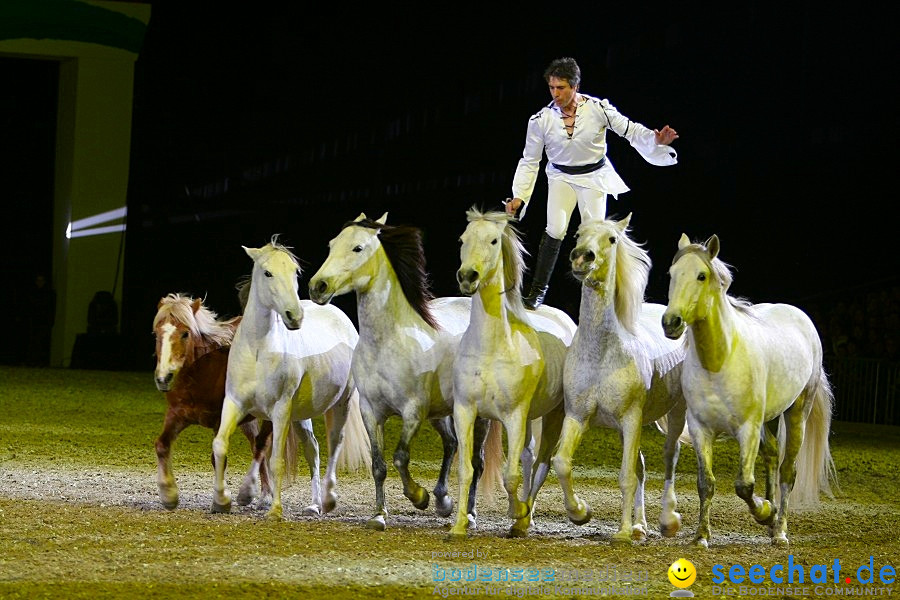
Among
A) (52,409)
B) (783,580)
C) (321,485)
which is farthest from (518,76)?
(783,580)

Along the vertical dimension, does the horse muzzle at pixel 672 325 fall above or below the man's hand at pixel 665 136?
below

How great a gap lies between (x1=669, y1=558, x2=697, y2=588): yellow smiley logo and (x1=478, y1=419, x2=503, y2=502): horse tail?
Answer: 2.50m

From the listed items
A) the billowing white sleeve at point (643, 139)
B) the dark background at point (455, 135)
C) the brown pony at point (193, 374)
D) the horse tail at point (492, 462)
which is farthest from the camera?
the dark background at point (455, 135)

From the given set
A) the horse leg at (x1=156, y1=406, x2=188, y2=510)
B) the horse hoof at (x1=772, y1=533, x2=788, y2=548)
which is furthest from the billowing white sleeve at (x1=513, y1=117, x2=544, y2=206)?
the horse leg at (x1=156, y1=406, x2=188, y2=510)

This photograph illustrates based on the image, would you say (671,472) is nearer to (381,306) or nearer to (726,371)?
(726,371)

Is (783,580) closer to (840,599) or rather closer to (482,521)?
(840,599)

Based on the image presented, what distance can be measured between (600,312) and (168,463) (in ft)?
9.08

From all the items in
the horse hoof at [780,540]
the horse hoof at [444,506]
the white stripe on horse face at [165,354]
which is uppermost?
the white stripe on horse face at [165,354]

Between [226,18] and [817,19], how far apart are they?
9020mm

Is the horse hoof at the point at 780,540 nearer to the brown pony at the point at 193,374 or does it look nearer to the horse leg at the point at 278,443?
the horse leg at the point at 278,443

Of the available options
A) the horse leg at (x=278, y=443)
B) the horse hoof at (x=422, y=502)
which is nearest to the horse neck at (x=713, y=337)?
the horse hoof at (x=422, y=502)

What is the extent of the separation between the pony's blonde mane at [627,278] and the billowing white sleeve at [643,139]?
81cm

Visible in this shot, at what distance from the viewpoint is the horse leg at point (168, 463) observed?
6879mm

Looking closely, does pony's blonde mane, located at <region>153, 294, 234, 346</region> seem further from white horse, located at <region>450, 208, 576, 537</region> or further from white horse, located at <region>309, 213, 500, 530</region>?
white horse, located at <region>450, 208, 576, 537</region>
